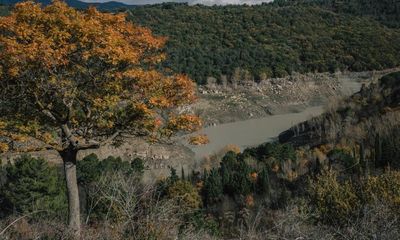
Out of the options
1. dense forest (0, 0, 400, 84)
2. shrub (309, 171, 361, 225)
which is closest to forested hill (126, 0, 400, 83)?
dense forest (0, 0, 400, 84)

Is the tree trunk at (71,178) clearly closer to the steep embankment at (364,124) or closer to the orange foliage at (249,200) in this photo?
the orange foliage at (249,200)

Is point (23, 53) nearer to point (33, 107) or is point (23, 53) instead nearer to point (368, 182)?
point (33, 107)

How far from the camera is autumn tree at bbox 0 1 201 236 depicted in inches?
380

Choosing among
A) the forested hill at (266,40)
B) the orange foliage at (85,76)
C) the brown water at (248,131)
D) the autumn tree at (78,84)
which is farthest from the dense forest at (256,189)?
the forested hill at (266,40)

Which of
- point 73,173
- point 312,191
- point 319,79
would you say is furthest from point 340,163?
point 319,79

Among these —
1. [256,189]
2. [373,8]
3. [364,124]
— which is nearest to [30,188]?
[256,189]

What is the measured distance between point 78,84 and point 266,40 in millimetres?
107125

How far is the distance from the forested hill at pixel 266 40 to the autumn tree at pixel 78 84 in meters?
76.9

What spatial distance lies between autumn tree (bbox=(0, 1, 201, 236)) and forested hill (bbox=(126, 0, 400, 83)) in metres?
76.9

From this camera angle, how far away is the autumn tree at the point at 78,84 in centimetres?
964

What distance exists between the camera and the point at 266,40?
114812 millimetres

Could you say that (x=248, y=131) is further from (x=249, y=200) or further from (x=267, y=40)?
(x=267, y=40)

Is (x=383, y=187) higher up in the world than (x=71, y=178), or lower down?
lower down

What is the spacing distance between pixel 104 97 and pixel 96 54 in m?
1.18
